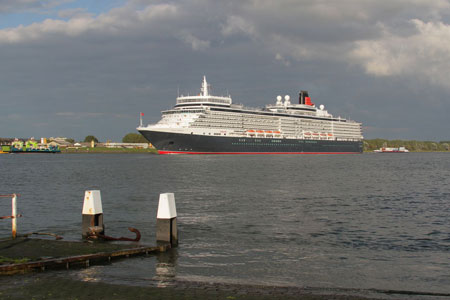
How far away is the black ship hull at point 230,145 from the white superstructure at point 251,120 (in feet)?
3.94

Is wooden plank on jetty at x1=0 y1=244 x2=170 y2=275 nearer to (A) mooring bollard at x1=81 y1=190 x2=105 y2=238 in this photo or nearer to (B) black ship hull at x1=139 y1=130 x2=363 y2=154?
(A) mooring bollard at x1=81 y1=190 x2=105 y2=238

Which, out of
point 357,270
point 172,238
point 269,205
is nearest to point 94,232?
point 172,238

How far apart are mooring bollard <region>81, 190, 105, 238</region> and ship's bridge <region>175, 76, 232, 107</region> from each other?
93.6 metres

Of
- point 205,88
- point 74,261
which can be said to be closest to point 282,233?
point 74,261

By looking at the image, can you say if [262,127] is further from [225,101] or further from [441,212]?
[441,212]

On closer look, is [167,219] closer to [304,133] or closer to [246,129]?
[246,129]

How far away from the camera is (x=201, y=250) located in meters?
12.7

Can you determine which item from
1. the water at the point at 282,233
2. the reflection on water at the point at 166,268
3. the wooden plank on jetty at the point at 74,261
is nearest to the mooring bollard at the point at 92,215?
the water at the point at 282,233

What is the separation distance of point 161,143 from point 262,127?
32.9m

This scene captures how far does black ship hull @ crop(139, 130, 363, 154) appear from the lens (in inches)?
3740

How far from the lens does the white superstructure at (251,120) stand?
10050 cm

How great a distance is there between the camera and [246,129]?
111688 mm

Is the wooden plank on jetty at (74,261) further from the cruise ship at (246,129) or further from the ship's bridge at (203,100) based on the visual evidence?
the ship's bridge at (203,100)

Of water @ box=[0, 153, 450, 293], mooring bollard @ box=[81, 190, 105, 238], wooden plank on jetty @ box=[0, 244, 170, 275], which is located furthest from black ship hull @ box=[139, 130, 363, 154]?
wooden plank on jetty @ box=[0, 244, 170, 275]
